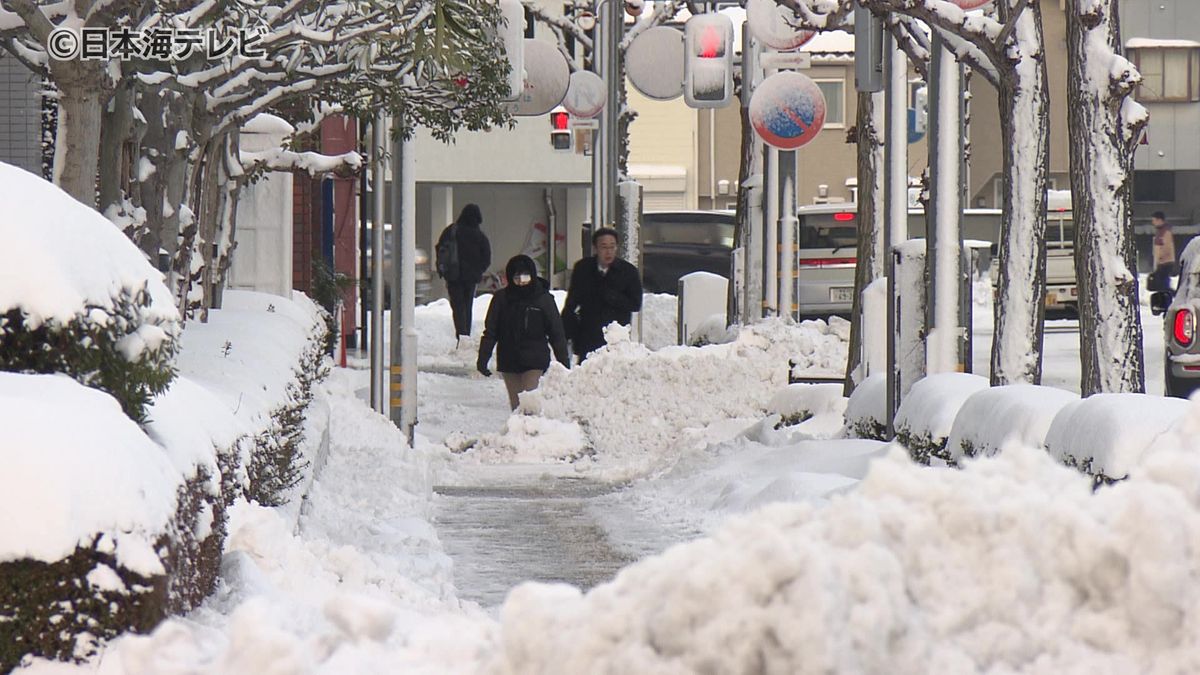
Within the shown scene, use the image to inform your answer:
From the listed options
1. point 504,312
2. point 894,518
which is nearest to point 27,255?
point 894,518

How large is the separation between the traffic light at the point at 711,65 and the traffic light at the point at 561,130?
5.64 meters

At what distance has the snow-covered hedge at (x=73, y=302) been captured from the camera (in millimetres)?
5125

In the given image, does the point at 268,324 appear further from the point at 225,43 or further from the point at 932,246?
the point at 932,246

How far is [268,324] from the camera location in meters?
13.1

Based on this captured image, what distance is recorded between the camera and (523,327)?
16.7 metres

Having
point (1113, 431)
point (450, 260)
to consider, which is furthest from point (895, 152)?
point (450, 260)

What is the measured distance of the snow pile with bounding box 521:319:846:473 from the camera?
1582cm

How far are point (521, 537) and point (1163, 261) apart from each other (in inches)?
1085

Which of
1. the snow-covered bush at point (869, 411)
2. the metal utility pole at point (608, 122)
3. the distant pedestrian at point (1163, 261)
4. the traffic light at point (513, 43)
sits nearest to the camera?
the snow-covered bush at point (869, 411)

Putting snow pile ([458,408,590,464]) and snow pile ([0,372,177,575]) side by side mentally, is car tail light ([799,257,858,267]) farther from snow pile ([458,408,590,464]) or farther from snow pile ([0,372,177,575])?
snow pile ([0,372,177,575])

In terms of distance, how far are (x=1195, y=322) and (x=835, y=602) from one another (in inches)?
523

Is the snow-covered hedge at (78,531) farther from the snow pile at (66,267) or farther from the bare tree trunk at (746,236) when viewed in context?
the bare tree trunk at (746,236)

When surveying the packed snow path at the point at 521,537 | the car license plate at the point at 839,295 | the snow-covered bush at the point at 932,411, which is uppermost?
the car license plate at the point at 839,295

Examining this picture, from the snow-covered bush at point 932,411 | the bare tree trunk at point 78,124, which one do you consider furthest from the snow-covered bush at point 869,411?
the bare tree trunk at point 78,124
